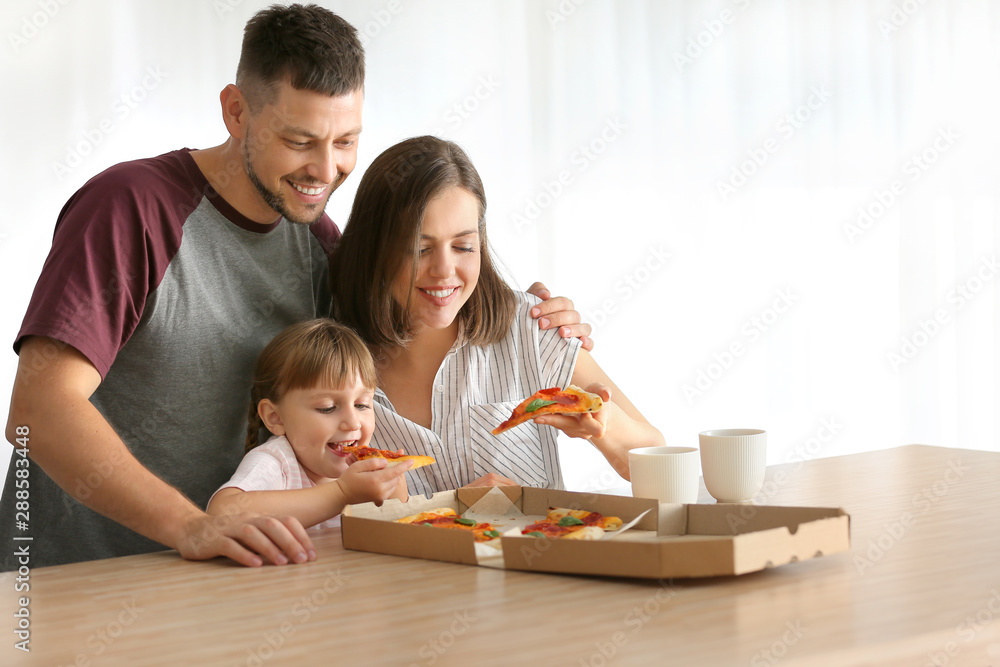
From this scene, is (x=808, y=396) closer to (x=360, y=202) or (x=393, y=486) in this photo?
(x=360, y=202)

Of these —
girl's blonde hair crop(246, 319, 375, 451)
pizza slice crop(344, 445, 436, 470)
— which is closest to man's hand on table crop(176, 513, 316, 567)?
pizza slice crop(344, 445, 436, 470)

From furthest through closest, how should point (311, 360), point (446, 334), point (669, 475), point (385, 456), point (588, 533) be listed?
point (446, 334) < point (311, 360) < point (385, 456) < point (669, 475) < point (588, 533)

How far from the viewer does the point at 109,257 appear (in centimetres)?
162

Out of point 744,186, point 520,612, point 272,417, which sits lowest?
point 520,612

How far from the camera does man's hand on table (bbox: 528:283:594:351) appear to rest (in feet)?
6.63

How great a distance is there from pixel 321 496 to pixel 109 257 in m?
0.58

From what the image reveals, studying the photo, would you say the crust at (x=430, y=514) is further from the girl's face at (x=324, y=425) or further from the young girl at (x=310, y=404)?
the girl's face at (x=324, y=425)

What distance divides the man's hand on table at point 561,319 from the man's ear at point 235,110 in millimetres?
709

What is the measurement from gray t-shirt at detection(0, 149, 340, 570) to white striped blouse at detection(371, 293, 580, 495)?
30cm

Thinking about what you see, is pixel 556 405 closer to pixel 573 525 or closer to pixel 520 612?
pixel 573 525

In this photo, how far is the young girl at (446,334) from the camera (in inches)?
72.4

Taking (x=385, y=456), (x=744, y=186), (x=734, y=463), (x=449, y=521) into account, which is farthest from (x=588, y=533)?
(x=744, y=186)

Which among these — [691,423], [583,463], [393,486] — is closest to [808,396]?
[691,423]

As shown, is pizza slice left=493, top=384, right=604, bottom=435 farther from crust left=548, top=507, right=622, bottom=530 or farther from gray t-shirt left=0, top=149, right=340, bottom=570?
gray t-shirt left=0, top=149, right=340, bottom=570
